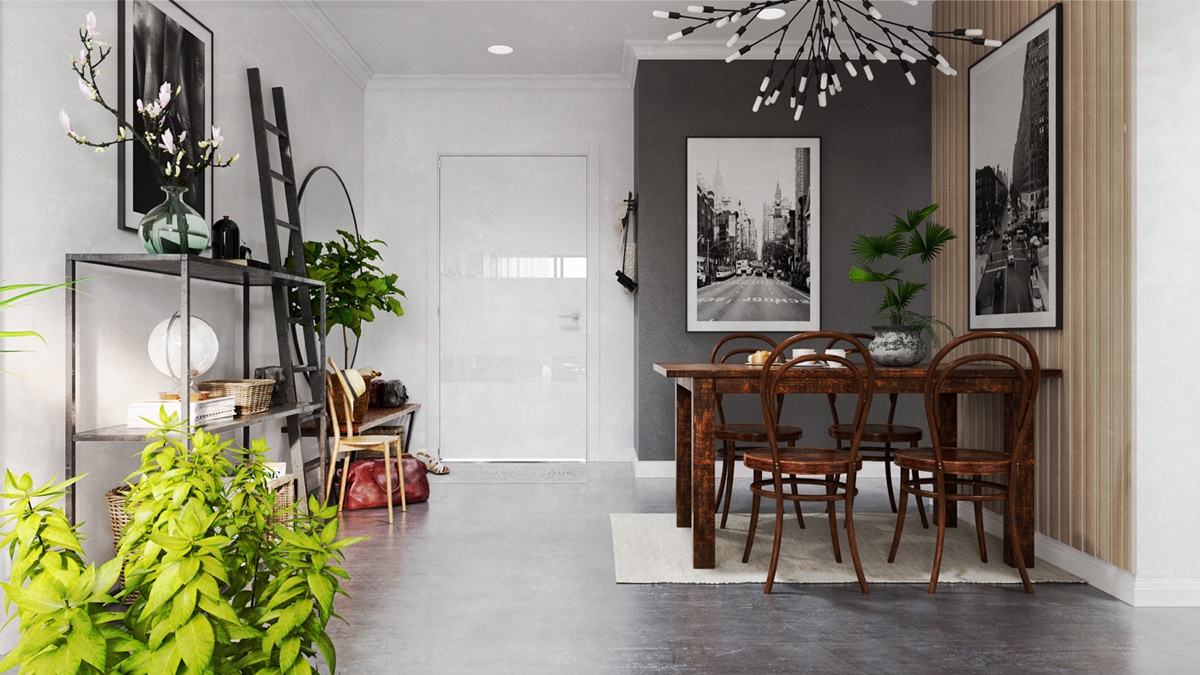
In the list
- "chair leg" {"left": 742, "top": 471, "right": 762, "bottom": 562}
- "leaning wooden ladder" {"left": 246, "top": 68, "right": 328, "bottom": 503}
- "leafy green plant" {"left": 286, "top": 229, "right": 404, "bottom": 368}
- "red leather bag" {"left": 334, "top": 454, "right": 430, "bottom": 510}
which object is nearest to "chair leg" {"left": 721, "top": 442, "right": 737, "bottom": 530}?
"chair leg" {"left": 742, "top": 471, "right": 762, "bottom": 562}

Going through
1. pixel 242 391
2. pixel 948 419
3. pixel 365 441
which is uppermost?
pixel 242 391

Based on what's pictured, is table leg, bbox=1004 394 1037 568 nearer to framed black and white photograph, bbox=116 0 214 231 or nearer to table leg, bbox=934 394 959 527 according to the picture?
table leg, bbox=934 394 959 527

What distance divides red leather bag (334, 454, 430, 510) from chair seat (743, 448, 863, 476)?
200 centimetres

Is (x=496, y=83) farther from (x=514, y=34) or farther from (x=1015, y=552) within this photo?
(x=1015, y=552)

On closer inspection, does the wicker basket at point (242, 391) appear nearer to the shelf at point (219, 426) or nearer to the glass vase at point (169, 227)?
the shelf at point (219, 426)

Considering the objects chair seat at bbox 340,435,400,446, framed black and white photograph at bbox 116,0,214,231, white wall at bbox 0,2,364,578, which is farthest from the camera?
chair seat at bbox 340,435,400,446

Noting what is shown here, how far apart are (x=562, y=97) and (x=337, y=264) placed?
2.34 metres

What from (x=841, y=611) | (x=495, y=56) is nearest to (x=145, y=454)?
(x=841, y=611)

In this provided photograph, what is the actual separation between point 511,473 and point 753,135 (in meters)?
2.74

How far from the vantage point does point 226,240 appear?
325 cm

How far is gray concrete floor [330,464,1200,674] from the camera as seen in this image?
7.45 feet

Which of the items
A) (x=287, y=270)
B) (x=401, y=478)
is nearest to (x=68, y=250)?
(x=287, y=270)

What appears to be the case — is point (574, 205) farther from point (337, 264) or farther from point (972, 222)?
point (972, 222)

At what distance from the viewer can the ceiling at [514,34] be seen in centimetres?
478
